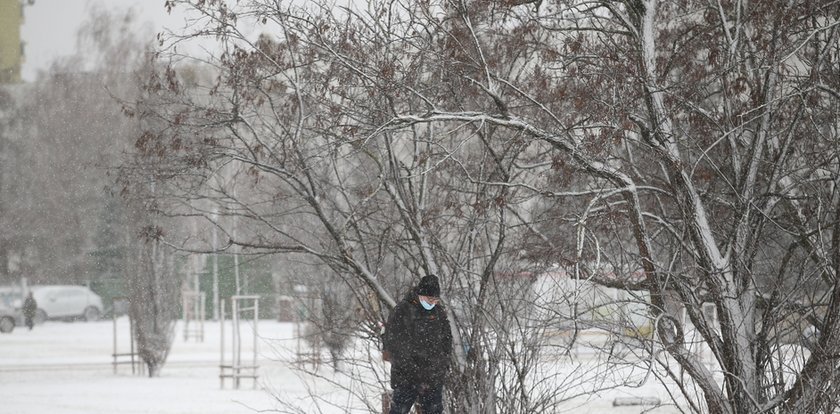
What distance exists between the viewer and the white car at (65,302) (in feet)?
152

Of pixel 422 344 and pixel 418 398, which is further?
pixel 418 398

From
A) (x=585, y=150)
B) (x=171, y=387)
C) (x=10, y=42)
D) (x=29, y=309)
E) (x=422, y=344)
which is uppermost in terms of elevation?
(x=10, y=42)

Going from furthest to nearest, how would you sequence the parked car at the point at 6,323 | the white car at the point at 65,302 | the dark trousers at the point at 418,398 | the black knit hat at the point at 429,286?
the white car at the point at 65,302 < the parked car at the point at 6,323 < the dark trousers at the point at 418,398 < the black knit hat at the point at 429,286

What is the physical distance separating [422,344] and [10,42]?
140ft

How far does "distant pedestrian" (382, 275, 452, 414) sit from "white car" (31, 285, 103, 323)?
39.3 metres

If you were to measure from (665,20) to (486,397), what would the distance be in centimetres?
360

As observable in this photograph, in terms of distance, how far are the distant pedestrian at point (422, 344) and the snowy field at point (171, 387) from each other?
22.7 inches

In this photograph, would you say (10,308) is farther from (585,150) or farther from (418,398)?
(585,150)

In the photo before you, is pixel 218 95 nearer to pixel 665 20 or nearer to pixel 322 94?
pixel 322 94

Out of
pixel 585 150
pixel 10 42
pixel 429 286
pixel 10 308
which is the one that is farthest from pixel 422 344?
pixel 10 42

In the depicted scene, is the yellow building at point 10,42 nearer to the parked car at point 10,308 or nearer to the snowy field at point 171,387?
the parked car at point 10,308

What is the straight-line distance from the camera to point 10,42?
47.2 metres

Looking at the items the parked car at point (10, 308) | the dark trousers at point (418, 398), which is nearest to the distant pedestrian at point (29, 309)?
the parked car at point (10, 308)

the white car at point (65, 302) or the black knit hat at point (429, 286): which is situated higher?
the white car at point (65, 302)
